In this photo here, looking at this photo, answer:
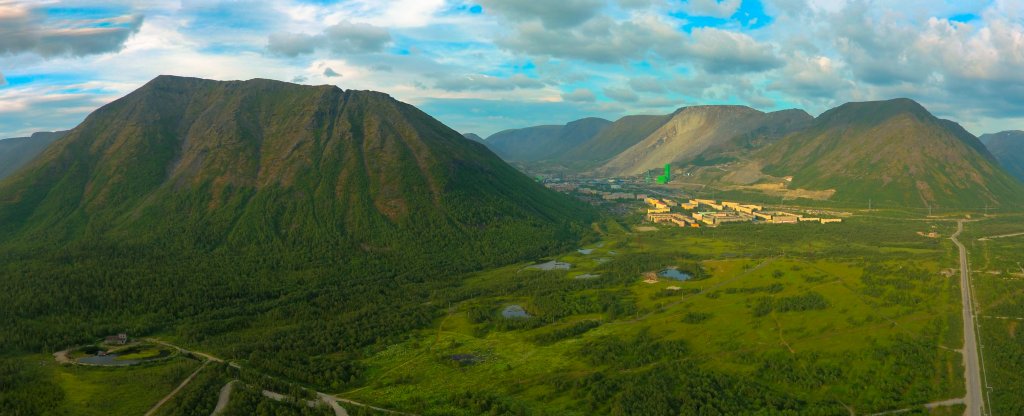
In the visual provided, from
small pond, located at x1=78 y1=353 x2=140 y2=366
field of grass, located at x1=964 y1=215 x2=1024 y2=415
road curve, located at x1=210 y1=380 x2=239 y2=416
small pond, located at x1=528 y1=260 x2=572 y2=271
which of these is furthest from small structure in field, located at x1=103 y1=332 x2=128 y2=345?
field of grass, located at x1=964 y1=215 x2=1024 y2=415

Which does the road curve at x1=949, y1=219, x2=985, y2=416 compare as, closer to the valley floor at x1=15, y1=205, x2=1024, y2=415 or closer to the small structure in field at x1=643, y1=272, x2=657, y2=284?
the valley floor at x1=15, y1=205, x2=1024, y2=415

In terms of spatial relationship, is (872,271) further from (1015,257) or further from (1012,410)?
(1012,410)

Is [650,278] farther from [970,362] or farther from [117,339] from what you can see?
[117,339]

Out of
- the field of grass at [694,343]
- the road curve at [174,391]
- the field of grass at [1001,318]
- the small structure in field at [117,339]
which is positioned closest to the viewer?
the road curve at [174,391]

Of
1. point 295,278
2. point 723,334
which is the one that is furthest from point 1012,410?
point 295,278

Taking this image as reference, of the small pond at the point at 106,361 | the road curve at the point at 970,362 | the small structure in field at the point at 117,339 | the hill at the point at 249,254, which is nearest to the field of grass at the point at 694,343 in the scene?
the road curve at the point at 970,362

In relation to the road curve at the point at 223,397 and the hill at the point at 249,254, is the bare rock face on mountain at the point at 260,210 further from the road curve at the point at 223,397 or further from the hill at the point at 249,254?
the road curve at the point at 223,397

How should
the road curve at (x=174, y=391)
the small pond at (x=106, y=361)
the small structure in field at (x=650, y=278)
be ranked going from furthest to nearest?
the small structure in field at (x=650, y=278)
the small pond at (x=106, y=361)
the road curve at (x=174, y=391)
